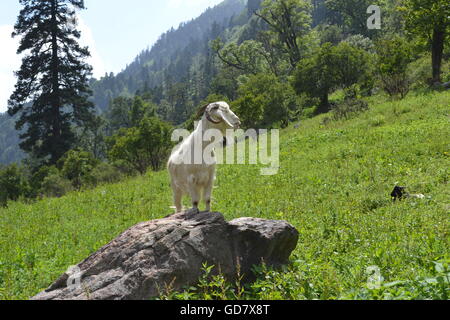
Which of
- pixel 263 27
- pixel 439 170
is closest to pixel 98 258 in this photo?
pixel 439 170

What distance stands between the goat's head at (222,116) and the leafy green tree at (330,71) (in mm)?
29086

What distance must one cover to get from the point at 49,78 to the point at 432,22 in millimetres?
33932

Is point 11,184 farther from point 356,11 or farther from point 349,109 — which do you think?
point 356,11

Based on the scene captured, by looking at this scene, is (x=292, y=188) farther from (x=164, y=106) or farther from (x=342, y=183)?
(x=164, y=106)

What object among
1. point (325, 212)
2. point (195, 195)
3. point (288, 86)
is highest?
point (288, 86)

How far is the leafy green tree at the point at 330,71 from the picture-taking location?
3150 centimetres

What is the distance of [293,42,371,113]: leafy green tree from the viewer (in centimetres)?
3150

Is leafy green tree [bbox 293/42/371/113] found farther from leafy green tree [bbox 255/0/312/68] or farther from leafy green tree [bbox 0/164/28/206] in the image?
leafy green tree [bbox 0/164/28/206]

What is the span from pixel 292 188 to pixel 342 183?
1.57 meters

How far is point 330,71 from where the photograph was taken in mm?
31859

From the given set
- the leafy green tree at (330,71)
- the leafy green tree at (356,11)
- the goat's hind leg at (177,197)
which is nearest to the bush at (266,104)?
→ the leafy green tree at (330,71)

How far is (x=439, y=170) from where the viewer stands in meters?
Answer: 10.5

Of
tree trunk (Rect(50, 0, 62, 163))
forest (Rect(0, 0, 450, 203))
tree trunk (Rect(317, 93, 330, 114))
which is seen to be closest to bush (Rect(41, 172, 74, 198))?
forest (Rect(0, 0, 450, 203))

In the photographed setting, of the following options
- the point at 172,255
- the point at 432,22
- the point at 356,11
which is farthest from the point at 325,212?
the point at 356,11
